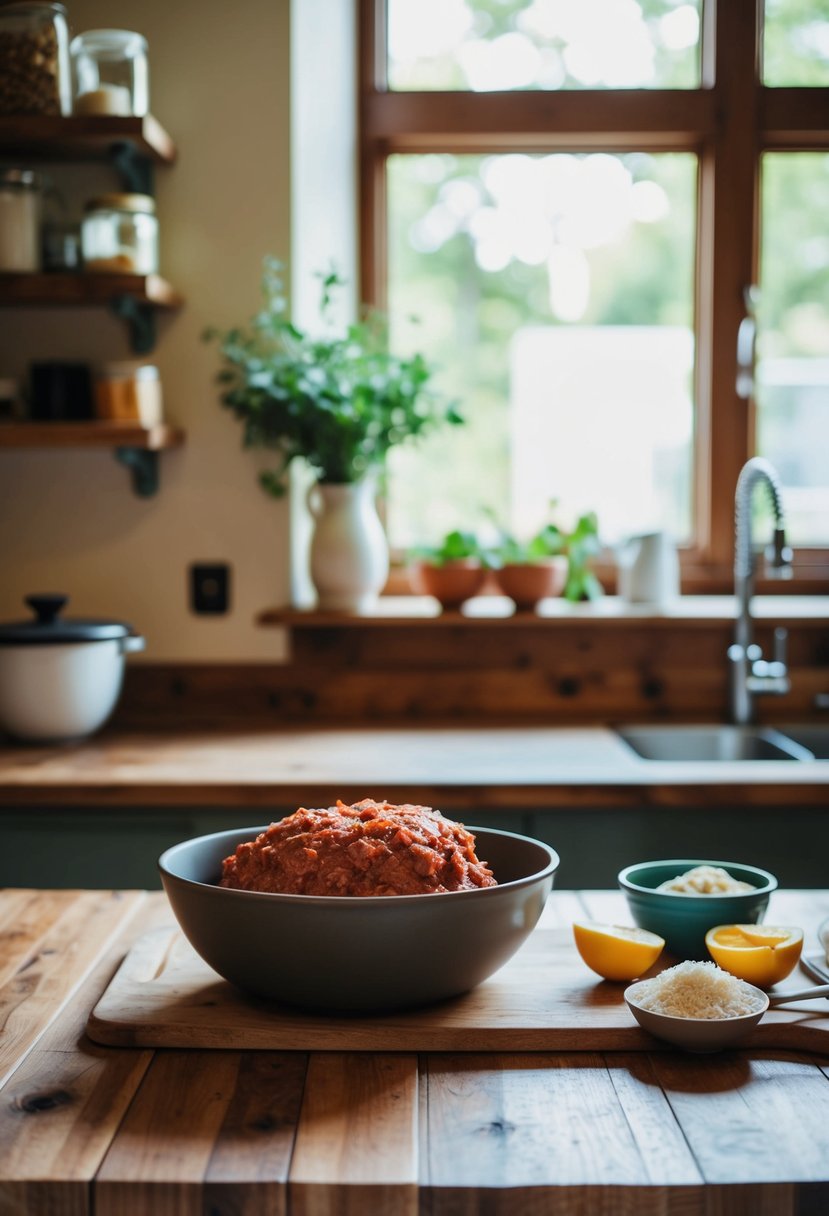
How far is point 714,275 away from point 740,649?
0.90 m

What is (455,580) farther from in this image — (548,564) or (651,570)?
(651,570)

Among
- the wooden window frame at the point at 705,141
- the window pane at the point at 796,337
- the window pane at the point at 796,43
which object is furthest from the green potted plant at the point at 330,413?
the window pane at the point at 796,43

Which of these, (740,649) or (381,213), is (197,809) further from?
(381,213)

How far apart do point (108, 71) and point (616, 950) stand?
1.92 metres

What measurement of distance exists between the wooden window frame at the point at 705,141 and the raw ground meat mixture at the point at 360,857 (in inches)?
75.2

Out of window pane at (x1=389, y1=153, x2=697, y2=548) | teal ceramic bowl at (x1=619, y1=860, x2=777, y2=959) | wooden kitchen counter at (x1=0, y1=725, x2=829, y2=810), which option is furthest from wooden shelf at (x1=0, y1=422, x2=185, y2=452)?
teal ceramic bowl at (x1=619, y1=860, x2=777, y2=959)

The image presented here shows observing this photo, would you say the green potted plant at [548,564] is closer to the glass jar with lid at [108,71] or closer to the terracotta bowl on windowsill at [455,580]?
the terracotta bowl on windowsill at [455,580]

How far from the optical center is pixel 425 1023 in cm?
101

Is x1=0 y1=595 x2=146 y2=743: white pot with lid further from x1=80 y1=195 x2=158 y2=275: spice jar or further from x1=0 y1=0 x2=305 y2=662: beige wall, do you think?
x1=80 y1=195 x2=158 y2=275: spice jar

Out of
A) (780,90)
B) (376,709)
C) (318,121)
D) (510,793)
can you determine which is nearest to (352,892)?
(510,793)

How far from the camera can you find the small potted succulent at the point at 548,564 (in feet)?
8.48

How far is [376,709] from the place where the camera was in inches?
104

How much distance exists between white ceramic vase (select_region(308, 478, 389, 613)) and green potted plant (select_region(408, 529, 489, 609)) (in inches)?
4.4

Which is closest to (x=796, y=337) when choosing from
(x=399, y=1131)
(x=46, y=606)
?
(x=46, y=606)
